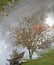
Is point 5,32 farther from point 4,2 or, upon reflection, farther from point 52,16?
point 4,2

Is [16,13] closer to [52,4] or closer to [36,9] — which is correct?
[36,9]

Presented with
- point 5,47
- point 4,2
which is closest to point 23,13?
point 5,47

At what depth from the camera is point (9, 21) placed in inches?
798

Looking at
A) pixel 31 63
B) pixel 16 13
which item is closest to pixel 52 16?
pixel 16 13

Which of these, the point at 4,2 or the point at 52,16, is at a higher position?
the point at 52,16

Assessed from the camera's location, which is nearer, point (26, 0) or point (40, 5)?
point (40, 5)

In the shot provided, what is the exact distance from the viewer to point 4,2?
8.05 ft

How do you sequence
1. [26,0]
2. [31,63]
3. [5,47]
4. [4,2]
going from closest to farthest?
[31,63], [4,2], [5,47], [26,0]

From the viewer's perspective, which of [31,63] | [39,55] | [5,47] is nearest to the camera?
[31,63]

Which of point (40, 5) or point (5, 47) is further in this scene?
point (40, 5)

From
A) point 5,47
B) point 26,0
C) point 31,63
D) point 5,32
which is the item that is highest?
point 26,0

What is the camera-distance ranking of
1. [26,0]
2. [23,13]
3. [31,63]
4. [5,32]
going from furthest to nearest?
1. [26,0]
2. [23,13]
3. [5,32]
4. [31,63]

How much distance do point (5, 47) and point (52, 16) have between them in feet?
15.2

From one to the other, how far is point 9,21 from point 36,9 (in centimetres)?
266
